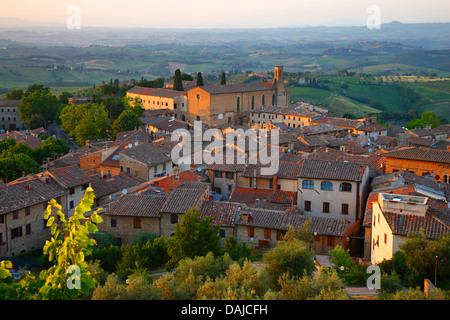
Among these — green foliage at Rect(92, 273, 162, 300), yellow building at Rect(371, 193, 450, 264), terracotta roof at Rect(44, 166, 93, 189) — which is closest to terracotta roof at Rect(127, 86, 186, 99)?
terracotta roof at Rect(44, 166, 93, 189)

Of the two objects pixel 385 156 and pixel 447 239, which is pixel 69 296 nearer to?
pixel 447 239

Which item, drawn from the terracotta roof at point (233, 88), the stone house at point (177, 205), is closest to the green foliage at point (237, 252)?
the stone house at point (177, 205)

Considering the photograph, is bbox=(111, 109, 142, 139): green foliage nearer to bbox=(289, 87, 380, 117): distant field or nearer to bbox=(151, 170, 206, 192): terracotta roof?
bbox=(151, 170, 206, 192): terracotta roof

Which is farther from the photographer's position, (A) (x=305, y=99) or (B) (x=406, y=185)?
(A) (x=305, y=99)

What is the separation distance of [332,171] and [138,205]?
9.95 meters

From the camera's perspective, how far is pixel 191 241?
780 inches

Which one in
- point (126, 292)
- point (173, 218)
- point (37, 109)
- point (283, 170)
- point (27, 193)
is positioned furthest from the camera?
point (37, 109)

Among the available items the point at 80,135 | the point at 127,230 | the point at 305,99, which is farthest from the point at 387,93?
the point at 127,230

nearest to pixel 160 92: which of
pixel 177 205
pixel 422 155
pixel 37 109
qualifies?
pixel 37 109

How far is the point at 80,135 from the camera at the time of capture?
55.5 metres

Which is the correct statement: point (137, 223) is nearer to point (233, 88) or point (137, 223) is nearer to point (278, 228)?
point (278, 228)

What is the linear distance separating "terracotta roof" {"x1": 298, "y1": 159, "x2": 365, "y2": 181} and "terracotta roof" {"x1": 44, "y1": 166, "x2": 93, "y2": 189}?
13.4 metres

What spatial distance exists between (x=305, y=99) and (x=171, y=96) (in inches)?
1634

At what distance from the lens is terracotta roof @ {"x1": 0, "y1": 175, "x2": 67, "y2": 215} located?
2572cm
